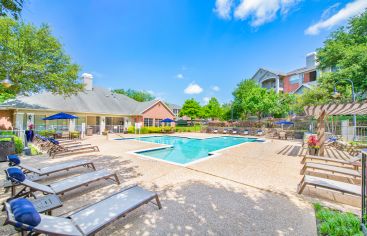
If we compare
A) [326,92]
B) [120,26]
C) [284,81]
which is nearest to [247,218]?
[120,26]

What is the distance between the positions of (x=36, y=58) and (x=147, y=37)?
10.1 m

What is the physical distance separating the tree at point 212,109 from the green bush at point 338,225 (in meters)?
32.3

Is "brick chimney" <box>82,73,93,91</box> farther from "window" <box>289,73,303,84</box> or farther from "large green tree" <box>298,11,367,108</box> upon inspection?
"window" <box>289,73,303,84</box>

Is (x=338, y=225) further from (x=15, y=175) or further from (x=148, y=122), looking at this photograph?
(x=148, y=122)

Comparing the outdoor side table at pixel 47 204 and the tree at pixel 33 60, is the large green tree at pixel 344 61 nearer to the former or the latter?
the outdoor side table at pixel 47 204

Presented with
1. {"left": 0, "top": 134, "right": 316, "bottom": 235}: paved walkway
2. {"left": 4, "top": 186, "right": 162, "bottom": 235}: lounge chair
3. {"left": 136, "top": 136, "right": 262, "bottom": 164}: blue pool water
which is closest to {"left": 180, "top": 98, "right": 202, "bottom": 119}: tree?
{"left": 136, "top": 136, "right": 262, "bottom": 164}: blue pool water

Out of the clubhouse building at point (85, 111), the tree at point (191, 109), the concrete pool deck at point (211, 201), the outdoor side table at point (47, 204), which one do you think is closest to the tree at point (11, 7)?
the concrete pool deck at point (211, 201)

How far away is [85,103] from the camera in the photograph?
21.5 metres

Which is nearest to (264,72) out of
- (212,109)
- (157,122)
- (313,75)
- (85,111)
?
(313,75)

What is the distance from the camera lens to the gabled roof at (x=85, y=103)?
16.9m

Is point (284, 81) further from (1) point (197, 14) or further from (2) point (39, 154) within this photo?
(2) point (39, 154)

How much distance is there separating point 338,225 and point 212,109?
114 feet

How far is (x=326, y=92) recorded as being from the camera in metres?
18.2

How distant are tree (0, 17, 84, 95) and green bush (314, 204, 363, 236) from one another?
14855 millimetres
